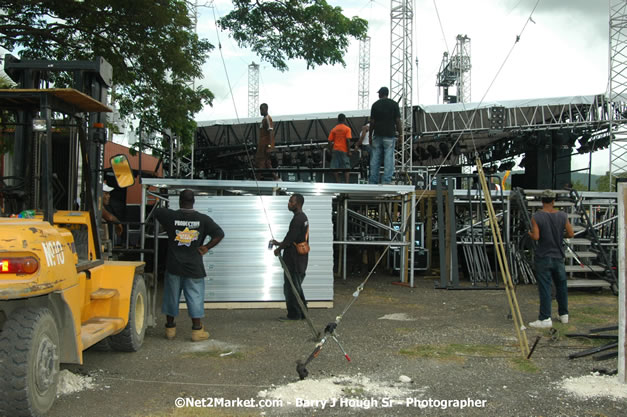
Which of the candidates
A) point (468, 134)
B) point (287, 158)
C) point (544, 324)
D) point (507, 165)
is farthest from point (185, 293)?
point (507, 165)

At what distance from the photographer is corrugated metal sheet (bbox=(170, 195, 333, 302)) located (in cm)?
923

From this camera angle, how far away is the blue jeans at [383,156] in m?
11.2

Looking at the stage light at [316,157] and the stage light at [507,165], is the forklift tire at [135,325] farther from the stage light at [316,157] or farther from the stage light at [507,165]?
the stage light at [507,165]

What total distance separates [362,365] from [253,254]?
4.00 metres

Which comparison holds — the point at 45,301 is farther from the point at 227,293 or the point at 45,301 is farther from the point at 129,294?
the point at 227,293

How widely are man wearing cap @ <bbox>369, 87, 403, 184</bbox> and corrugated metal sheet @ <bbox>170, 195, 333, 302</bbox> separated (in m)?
2.39

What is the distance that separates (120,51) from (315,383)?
8.31 metres

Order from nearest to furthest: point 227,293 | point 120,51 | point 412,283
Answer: point 227,293, point 120,51, point 412,283

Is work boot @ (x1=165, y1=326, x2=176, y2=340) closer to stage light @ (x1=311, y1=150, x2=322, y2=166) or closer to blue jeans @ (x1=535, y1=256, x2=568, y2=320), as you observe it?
blue jeans @ (x1=535, y1=256, x2=568, y2=320)

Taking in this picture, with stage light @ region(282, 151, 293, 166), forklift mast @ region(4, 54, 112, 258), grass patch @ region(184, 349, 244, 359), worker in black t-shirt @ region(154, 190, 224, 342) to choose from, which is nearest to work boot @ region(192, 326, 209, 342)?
worker in black t-shirt @ region(154, 190, 224, 342)

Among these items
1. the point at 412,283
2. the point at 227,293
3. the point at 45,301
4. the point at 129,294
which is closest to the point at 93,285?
the point at 129,294

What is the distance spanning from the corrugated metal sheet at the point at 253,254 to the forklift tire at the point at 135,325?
110 inches

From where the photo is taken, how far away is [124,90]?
11.1 meters

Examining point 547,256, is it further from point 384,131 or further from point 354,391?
point 384,131
